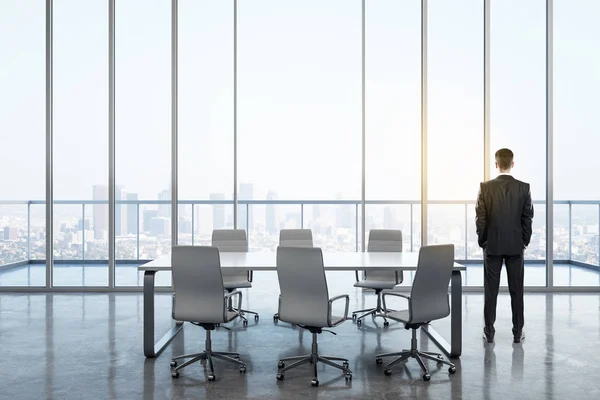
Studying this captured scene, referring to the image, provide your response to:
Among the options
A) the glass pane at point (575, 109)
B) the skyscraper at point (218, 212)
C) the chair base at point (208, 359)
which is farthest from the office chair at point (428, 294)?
the glass pane at point (575, 109)

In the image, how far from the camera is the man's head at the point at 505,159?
4.65 m

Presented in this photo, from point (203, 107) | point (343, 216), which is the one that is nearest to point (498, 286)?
point (343, 216)

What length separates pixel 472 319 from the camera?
5500 mm

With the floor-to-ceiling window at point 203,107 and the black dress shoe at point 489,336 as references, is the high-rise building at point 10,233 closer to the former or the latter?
the floor-to-ceiling window at point 203,107

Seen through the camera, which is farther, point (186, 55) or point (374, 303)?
point (186, 55)

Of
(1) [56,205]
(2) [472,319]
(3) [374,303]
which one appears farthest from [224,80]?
(2) [472,319]

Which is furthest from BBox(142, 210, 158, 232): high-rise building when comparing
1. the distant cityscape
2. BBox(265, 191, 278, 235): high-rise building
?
BBox(265, 191, 278, 235): high-rise building

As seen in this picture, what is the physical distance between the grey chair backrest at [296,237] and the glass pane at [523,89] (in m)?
3.13

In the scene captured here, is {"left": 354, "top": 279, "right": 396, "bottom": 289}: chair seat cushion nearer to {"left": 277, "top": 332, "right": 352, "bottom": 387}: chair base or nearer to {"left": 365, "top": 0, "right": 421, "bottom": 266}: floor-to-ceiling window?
{"left": 277, "top": 332, "right": 352, "bottom": 387}: chair base

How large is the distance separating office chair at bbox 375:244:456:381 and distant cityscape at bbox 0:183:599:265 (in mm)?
3276

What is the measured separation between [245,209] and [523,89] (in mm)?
4118

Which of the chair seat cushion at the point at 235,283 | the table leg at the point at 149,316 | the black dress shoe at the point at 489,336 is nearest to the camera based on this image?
the table leg at the point at 149,316

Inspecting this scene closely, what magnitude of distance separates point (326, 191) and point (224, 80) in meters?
2.06

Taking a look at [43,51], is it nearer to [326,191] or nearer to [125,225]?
[125,225]
